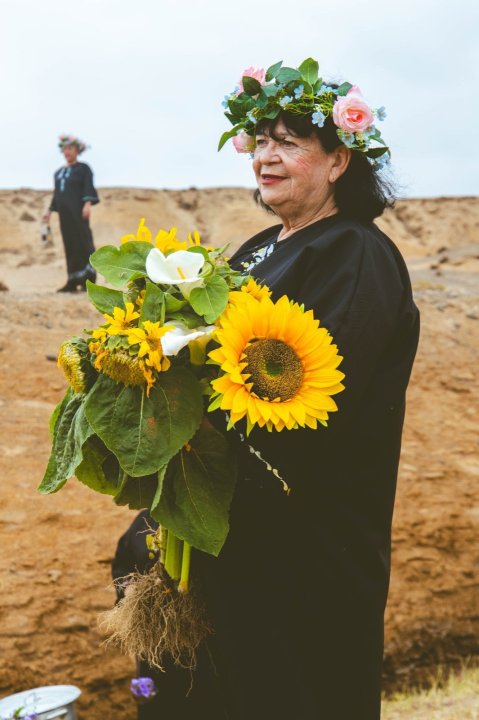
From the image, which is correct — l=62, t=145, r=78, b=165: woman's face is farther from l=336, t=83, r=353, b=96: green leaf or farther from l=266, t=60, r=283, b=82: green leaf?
l=336, t=83, r=353, b=96: green leaf

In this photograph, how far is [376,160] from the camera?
Result: 7.20 ft

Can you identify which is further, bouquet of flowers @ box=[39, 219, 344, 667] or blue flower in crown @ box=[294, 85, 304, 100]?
blue flower in crown @ box=[294, 85, 304, 100]

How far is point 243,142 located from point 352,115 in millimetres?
427

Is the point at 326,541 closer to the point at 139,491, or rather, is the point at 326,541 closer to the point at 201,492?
the point at 201,492

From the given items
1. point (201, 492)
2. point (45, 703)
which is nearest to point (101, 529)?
point (45, 703)

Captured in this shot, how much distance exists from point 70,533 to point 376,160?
259 cm

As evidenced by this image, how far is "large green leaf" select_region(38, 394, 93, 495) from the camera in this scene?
1873 mm

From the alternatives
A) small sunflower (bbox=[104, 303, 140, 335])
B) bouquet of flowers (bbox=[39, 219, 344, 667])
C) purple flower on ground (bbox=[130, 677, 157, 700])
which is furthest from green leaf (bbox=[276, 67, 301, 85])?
purple flower on ground (bbox=[130, 677, 157, 700])

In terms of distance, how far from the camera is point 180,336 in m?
1.75

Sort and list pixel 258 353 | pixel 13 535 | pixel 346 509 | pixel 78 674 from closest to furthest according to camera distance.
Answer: pixel 258 353
pixel 346 509
pixel 78 674
pixel 13 535

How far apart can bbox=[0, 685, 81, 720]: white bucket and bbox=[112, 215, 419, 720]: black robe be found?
876mm

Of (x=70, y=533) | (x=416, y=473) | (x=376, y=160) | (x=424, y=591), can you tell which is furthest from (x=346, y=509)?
(x=416, y=473)

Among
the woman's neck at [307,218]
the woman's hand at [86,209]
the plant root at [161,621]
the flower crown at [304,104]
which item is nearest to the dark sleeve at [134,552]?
the plant root at [161,621]

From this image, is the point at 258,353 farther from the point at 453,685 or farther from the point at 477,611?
the point at 477,611
